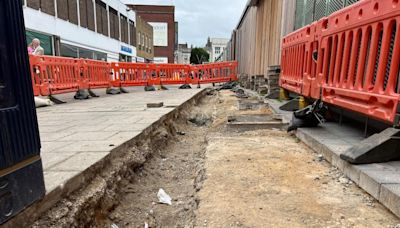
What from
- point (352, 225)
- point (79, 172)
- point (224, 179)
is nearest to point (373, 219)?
point (352, 225)

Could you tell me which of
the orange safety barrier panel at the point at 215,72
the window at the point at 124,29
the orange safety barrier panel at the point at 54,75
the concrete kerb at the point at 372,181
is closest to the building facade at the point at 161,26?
the window at the point at 124,29

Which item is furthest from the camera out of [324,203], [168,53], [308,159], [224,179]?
[168,53]

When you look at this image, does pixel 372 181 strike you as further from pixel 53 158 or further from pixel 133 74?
pixel 133 74

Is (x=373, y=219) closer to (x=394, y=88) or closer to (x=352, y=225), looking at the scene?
(x=352, y=225)

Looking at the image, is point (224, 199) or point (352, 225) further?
point (224, 199)

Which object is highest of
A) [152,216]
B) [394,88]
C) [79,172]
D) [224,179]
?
[394,88]

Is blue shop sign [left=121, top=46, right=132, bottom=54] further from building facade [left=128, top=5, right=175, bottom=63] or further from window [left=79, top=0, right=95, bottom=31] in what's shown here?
building facade [left=128, top=5, right=175, bottom=63]

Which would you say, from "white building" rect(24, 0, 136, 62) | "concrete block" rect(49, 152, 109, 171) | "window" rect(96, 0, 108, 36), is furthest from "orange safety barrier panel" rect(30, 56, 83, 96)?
"window" rect(96, 0, 108, 36)

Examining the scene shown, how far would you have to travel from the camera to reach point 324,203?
6.82 feet

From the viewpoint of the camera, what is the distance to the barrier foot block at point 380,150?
238 cm

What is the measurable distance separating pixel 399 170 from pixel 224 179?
133 cm

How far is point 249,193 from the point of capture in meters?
2.30

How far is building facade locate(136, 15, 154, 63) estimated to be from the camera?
41688 mm

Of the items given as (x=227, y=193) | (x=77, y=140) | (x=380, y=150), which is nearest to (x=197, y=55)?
(x=77, y=140)
